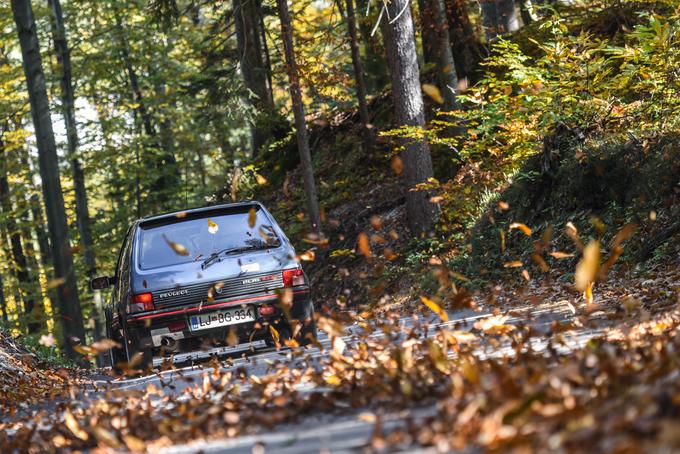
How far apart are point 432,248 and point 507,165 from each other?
6.82 ft

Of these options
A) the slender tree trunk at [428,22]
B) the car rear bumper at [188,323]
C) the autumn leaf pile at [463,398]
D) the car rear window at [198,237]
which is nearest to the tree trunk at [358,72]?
the slender tree trunk at [428,22]

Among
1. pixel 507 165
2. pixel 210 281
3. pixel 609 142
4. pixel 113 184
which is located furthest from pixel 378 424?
pixel 113 184

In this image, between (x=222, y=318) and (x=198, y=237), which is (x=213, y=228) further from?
(x=222, y=318)

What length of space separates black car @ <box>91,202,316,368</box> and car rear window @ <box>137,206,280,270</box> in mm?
11

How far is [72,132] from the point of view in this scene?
2756cm

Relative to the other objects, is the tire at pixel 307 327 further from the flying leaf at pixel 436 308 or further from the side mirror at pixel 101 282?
the flying leaf at pixel 436 308

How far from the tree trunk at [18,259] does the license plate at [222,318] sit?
22.2m

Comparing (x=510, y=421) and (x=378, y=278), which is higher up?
(x=510, y=421)

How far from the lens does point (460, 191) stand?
15586 millimetres

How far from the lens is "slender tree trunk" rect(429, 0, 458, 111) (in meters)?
17.5

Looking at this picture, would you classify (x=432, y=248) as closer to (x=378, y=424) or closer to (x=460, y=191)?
(x=460, y=191)

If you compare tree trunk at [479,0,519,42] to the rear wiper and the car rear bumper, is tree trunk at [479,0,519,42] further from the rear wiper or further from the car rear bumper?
the car rear bumper

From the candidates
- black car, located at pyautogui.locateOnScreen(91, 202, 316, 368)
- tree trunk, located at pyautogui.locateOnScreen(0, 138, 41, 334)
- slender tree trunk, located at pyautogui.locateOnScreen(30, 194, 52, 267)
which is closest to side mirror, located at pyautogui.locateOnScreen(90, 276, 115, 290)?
black car, located at pyautogui.locateOnScreen(91, 202, 316, 368)

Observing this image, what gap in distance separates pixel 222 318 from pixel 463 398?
532 centimetres
